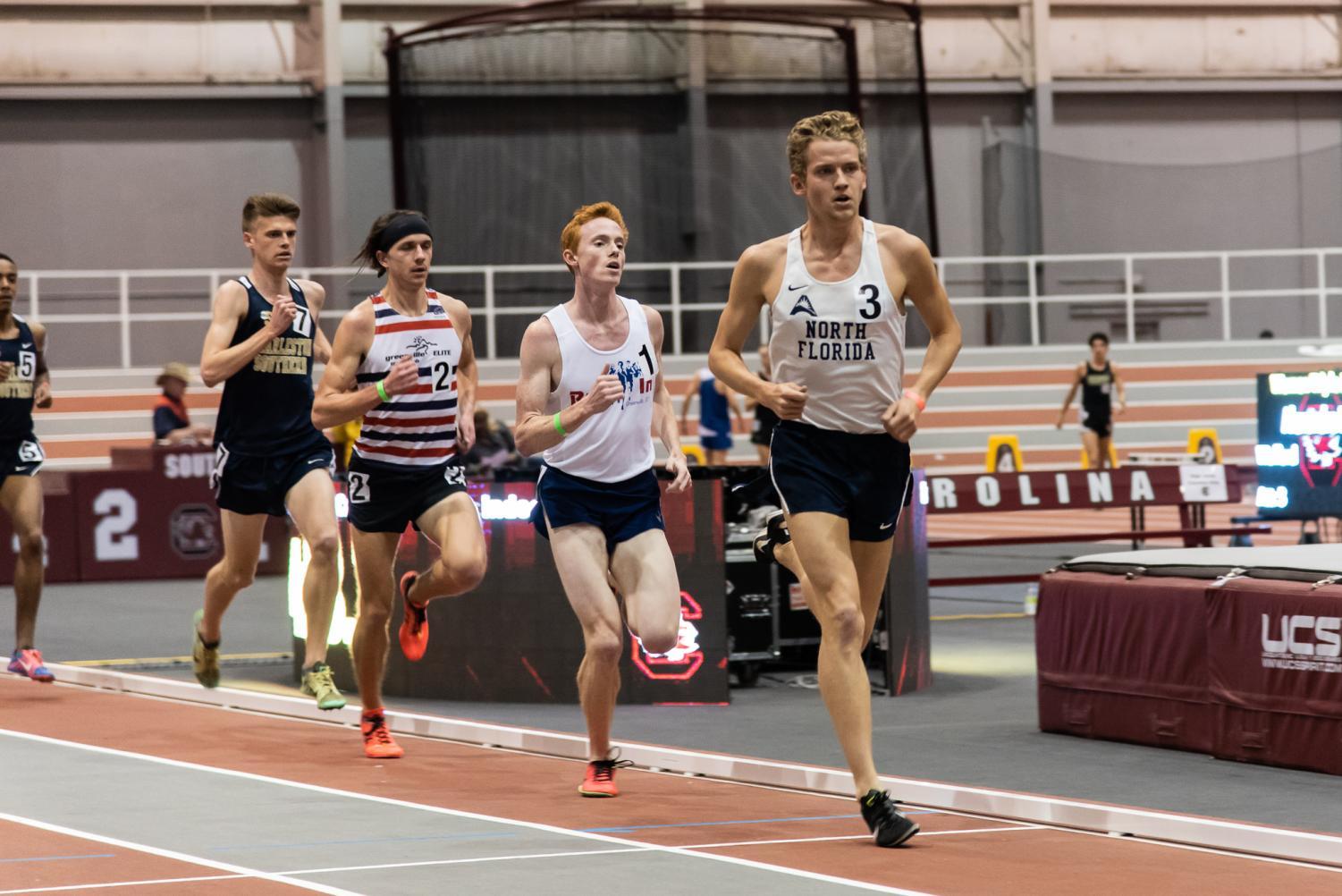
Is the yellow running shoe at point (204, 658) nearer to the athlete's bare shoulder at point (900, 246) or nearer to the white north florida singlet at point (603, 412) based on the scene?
the white north florida singlet at point (603, 412)

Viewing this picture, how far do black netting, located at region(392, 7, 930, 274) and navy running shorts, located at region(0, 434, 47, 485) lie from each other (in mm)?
14921

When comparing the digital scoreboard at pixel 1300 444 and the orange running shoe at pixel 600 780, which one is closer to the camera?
the orange running shoe at pixel 600 780

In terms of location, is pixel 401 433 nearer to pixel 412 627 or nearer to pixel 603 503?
pixel 412 627

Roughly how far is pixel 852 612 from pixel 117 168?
77.9ft

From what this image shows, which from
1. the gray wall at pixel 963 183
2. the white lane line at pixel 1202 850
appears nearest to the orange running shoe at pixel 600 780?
the white lane line at pixel 1202 850

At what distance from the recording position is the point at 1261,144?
3141 centimetres

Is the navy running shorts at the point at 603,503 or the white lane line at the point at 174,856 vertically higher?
the navy running shorts at the point at 603,503

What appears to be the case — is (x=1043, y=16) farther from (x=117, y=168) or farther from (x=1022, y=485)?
(x=1022, y=485)

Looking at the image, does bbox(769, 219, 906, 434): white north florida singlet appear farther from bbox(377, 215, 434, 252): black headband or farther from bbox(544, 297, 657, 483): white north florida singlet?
bbox(377, 215, 434, 252): black headband

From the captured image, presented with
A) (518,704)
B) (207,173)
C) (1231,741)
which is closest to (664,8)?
(207,173)

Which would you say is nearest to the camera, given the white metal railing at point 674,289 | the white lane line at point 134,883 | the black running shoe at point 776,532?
the white lane line at point 134,883

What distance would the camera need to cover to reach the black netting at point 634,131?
2514 cm

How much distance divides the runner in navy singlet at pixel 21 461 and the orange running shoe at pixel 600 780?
4.35m

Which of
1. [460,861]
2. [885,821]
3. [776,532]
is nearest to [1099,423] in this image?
[776,532]
